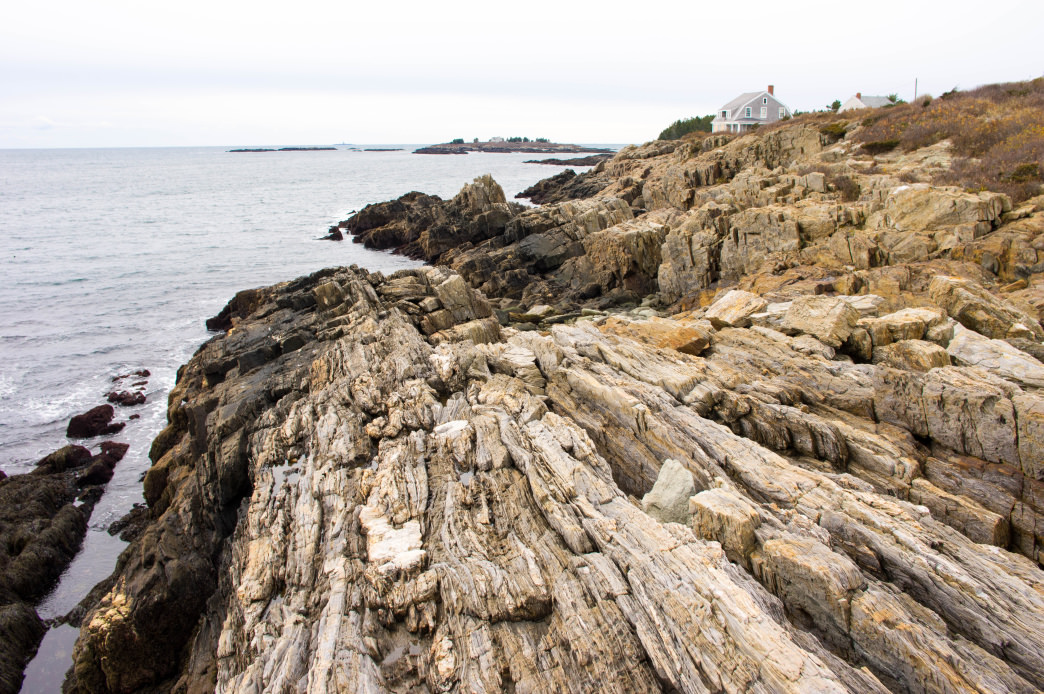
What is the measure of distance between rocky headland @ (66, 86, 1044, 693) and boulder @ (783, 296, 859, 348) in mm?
99

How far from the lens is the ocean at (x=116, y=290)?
21.3m

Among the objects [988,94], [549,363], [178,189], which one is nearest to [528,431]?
[549,363]

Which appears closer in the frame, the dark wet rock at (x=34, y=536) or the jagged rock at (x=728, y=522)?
the jagged rock at (x=728, y=522)

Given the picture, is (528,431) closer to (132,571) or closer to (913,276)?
(132,571)

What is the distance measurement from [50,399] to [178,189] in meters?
114

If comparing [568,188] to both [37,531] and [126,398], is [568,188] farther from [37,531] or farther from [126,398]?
[37,531]

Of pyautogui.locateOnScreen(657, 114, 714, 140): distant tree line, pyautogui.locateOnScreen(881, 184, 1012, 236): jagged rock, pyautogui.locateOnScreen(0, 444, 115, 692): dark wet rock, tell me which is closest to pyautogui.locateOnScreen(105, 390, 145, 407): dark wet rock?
pyautogui.locateOnScreen(0, 444, 115, 692): dark wet rock

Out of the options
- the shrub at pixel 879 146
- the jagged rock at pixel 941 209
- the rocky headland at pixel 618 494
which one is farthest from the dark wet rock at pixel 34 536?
the shrub at pixel 879 146

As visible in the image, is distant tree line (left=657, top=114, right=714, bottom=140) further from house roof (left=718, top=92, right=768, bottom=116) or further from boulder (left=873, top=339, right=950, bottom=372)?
boulder (left=873, top=339, right=950, bottom=372)

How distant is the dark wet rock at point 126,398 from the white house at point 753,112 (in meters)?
76.5

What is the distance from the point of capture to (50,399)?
27156mm

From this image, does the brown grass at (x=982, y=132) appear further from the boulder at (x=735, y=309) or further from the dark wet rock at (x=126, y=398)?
the dark wet rock at (x=126, y=398)

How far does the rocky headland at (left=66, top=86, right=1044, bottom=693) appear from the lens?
7.02 metres

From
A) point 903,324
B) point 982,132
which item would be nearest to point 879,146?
point 982,132
